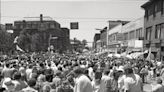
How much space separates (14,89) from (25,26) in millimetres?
127732

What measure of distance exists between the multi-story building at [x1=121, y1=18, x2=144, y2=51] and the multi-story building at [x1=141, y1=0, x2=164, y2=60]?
1428 millimetres

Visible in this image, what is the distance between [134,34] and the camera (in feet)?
179

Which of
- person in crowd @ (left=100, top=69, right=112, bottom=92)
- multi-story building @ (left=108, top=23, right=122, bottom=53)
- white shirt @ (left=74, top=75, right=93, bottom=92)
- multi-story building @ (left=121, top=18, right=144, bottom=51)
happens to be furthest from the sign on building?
white shirt @ (left=74, top=75, right=93, bottom=92)

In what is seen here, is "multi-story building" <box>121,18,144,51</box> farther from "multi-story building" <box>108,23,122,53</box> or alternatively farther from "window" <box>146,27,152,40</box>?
"multi-story building" <box>108,23,122,53</box>

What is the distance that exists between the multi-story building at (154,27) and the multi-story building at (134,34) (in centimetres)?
143

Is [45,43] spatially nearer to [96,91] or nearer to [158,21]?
[158,21]

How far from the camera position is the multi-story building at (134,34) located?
45.2 meters

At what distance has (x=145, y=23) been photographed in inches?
1780

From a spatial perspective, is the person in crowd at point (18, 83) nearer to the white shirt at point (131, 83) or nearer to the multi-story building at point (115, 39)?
the white shirt at point (131, 83)

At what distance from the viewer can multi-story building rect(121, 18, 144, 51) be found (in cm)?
4525

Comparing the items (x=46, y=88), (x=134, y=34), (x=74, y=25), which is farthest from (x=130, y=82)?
(x=134, y=34)

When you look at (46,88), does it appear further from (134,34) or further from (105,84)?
(134,34)

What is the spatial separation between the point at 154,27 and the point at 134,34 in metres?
14.7

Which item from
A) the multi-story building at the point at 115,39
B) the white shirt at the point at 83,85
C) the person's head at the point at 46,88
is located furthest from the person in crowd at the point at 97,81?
the multi-story building at the point at 115,39
